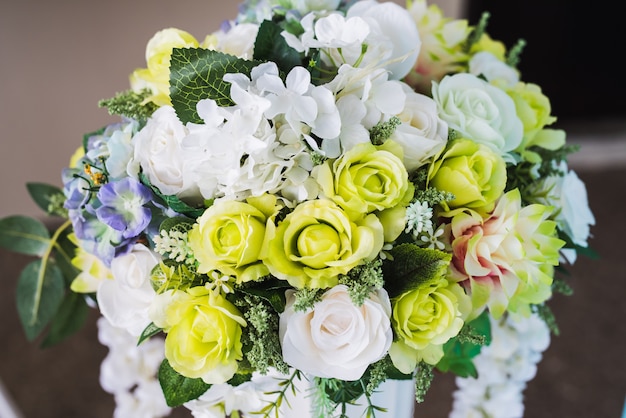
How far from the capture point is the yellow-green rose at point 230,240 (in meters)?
0.54

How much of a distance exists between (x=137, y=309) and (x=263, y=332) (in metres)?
0.15

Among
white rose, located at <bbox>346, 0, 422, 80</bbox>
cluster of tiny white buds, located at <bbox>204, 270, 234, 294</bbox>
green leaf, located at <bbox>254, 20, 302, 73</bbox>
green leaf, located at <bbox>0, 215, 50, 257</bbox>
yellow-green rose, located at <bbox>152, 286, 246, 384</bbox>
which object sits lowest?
green leaf, located at <bbox>0, 215, 50, 257</bbox>

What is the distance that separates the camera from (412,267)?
57 cm

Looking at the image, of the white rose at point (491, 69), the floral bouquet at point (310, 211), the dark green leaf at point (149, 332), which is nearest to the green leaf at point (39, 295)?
the floral bouquet at point (310, 211)

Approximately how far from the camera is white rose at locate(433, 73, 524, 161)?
0.64 metres

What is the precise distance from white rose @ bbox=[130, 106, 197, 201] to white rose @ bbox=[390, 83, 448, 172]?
200mm

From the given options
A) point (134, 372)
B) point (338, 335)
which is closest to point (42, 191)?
point (134, 372)

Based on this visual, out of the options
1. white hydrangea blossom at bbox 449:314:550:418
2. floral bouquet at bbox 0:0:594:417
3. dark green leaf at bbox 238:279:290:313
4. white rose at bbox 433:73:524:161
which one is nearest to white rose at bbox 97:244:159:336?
floral bouquet at bbox 0:0:594:417

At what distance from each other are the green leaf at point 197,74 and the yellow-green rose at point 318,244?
0.14m

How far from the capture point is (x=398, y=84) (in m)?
0.59

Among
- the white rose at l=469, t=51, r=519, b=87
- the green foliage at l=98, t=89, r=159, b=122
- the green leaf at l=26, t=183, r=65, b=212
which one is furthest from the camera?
the green leaf at l=26, t=183, r=65, b=212

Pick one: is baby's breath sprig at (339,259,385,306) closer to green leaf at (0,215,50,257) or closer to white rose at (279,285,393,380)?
white rose at (279,285,393,380)

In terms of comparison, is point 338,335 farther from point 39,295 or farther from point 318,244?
point 39,295

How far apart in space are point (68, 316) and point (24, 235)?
0.13 meters
